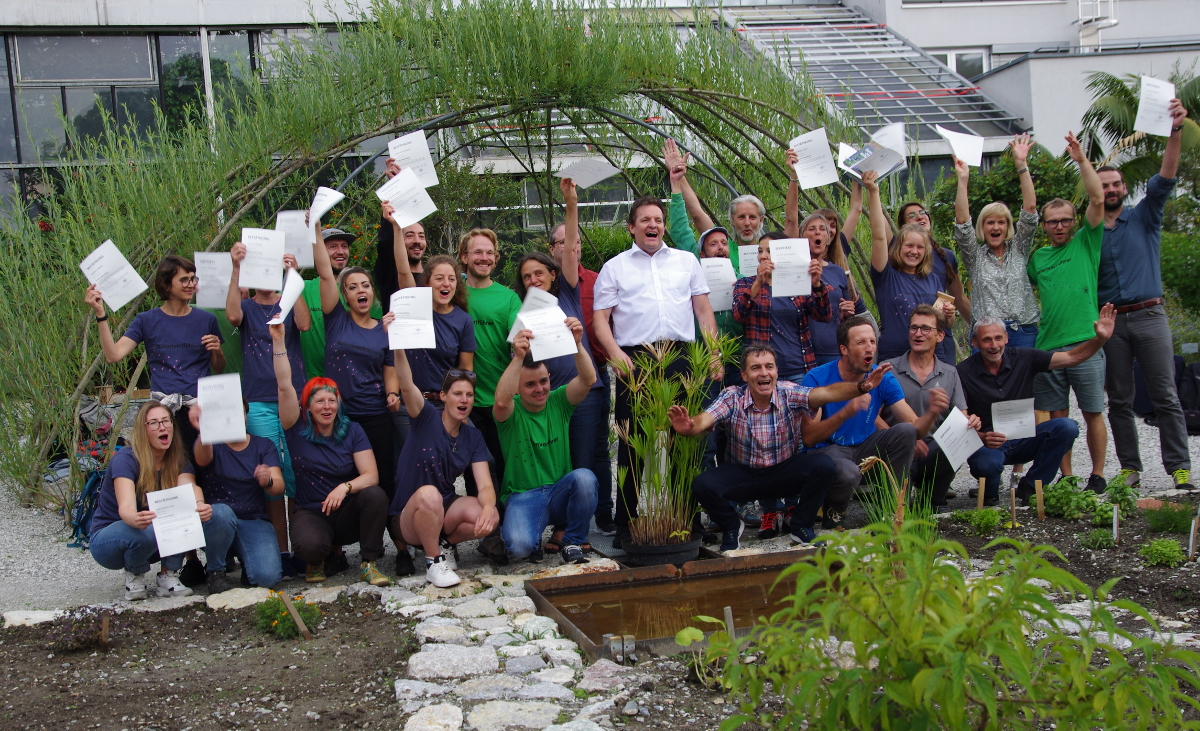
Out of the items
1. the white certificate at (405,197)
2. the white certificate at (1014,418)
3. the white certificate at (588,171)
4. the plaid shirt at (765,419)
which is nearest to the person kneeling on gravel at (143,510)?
the white certificate at (405,197)

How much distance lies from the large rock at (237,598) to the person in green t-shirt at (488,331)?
1.30 m

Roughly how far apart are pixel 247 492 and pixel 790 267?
326cm

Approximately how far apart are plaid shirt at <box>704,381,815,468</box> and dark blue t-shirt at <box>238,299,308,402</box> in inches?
92.1

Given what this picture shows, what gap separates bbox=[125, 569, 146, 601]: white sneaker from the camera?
5.25m

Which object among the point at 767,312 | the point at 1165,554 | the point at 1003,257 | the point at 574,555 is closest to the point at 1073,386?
the point at 1003,257

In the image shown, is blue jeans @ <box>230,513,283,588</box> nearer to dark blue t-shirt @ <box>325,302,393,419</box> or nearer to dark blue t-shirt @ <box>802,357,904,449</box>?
dark blue t-shirt @ <box>325,302,393,419</box>

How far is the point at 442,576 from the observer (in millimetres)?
5152

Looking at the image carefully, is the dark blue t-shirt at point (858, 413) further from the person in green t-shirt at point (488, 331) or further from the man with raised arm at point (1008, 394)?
the person in green t-shirt at point (488, 331)

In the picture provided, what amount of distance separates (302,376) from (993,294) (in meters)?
4.33

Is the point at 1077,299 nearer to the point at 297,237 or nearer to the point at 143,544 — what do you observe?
the point at 297,237

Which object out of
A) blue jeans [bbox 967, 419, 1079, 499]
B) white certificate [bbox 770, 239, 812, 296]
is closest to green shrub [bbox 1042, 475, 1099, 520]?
blue jeans [bbox 967, 419, 1079, 499]

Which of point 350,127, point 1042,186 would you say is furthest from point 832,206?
point 1042,186

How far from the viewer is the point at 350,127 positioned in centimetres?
693

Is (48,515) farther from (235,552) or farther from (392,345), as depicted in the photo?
(392,345)
